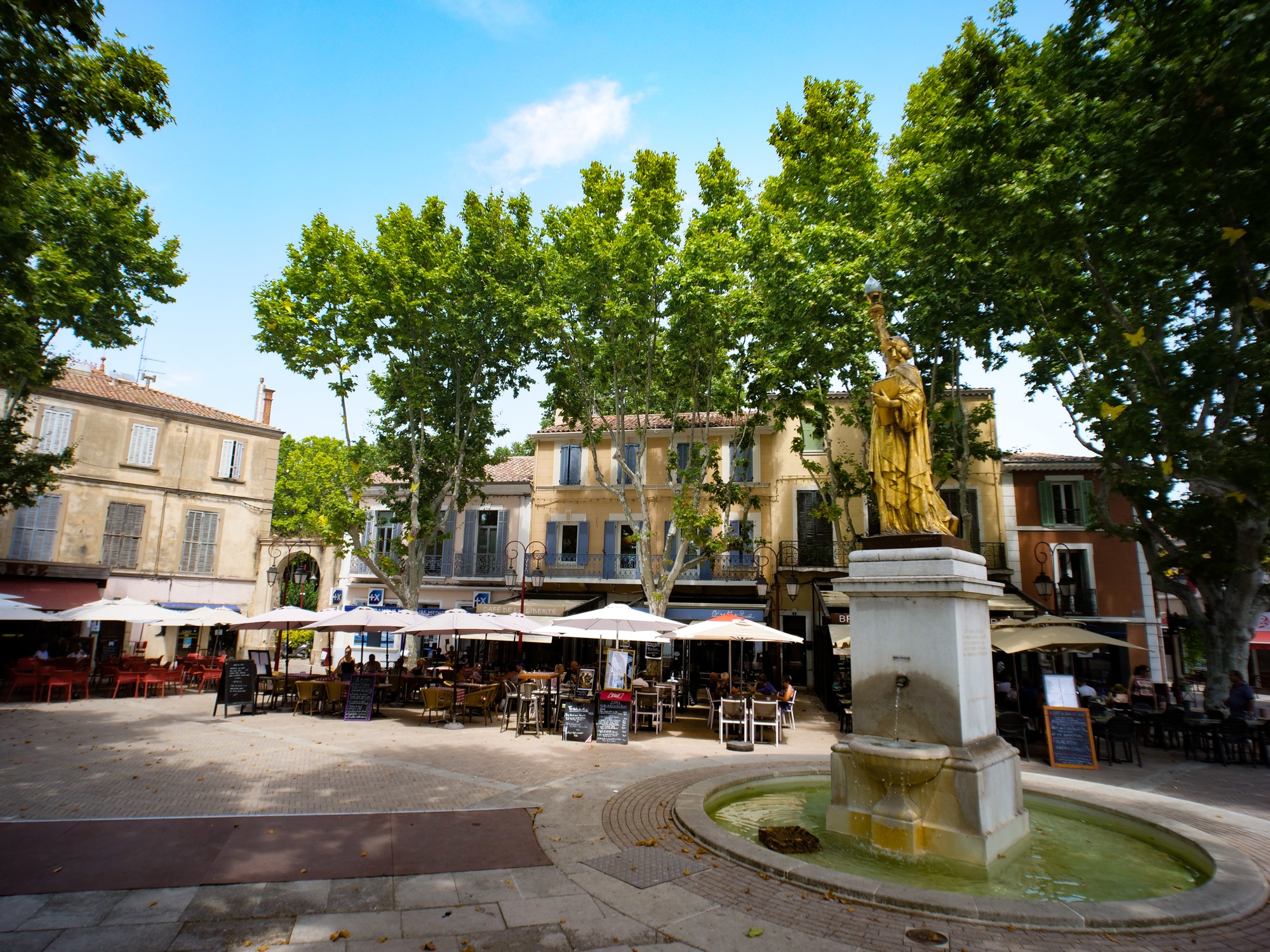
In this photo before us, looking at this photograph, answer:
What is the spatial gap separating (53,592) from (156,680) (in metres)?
7.46

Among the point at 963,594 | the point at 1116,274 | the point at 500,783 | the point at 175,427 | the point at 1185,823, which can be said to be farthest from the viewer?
the point at 175,427

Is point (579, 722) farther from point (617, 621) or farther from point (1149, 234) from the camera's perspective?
point (1149, 234)

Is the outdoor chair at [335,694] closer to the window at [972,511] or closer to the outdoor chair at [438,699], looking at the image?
the outdoor chair at [438,699]

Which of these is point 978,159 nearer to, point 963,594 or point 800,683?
point 963,594

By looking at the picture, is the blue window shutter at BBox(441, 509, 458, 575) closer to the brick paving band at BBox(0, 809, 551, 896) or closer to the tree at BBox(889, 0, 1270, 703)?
the tree at BBox(889, 0, 1270, 703)

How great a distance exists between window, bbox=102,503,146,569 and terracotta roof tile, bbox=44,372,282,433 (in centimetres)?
Answer: 376

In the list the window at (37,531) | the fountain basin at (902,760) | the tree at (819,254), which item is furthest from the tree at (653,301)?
the window at (37,531)

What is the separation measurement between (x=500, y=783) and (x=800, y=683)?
54.9ft

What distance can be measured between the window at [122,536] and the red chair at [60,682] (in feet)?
28.6

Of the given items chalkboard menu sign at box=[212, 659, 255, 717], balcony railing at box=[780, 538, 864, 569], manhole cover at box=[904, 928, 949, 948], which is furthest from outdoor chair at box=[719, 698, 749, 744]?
balcony railing at box=[780, 538, 864, 569]

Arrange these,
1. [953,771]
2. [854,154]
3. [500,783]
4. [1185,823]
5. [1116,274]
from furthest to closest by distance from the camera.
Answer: [854,154]
[1116,274]
[500,783]
[1185,823]
[953,771]

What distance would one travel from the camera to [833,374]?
64.2 ft

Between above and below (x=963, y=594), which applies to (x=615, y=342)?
above

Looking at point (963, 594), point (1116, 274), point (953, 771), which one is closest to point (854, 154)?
point (1116, 274)
